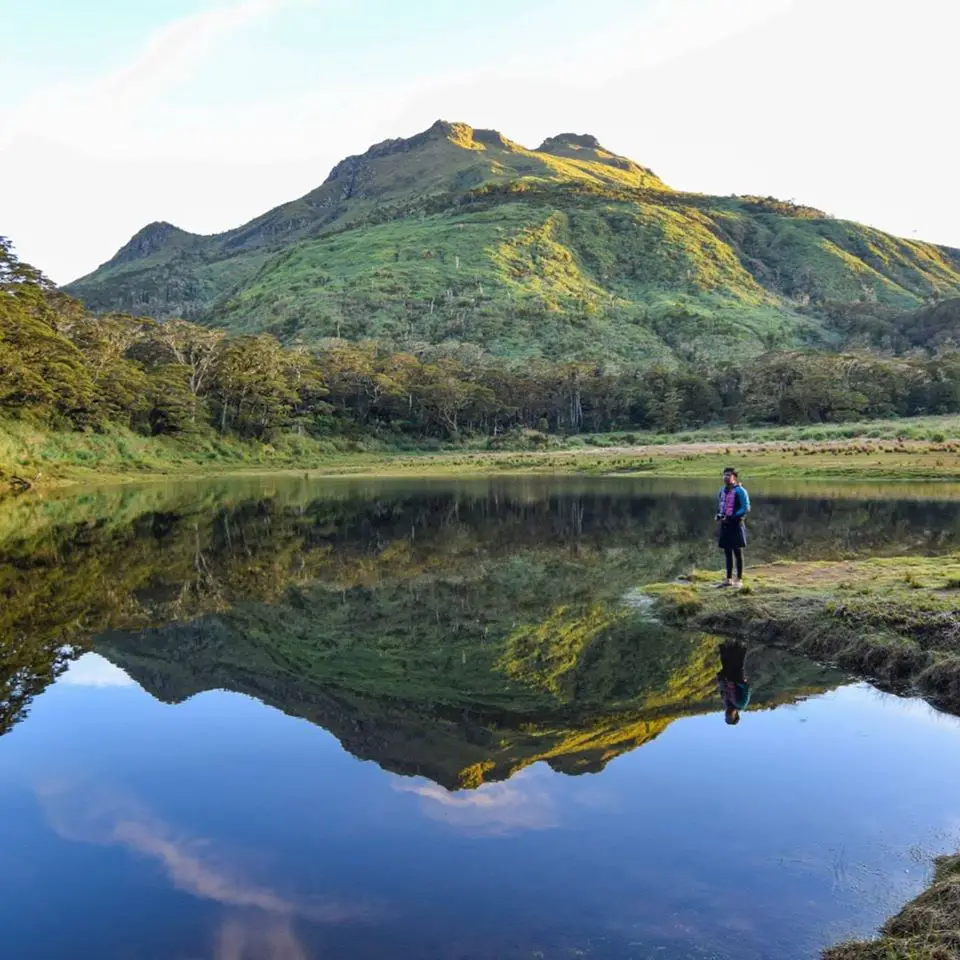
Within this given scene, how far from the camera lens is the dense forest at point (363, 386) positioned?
70.4 metres

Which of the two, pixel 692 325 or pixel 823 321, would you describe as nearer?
pixel 692 325

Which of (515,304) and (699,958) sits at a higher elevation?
(515,304)

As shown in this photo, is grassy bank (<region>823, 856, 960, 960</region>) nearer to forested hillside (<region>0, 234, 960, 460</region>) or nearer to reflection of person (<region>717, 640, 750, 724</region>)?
reflection of person (<region>717, 640, 750, 724</region>)

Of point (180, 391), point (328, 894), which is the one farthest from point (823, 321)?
point (328, 894)

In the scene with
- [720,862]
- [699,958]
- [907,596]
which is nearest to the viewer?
[699,958]

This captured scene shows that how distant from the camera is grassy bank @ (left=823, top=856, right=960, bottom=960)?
570 cm

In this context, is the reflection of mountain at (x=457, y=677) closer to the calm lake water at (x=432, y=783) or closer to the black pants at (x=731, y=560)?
the calm lake water at (x=432, y=783)

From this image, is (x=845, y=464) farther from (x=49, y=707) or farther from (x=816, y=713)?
(x=49, y=707)

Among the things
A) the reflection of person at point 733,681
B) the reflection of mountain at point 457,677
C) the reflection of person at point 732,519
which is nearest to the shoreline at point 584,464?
the reflection of person at point 732,519

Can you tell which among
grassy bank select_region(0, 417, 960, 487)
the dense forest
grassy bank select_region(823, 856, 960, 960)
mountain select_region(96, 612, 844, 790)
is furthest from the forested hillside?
grassy bank select_region(823, 856, 960, 960)

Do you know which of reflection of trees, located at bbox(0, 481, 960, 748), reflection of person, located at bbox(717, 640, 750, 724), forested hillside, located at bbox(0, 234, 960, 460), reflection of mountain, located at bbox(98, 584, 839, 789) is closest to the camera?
reflection of mountain, located at bbox(98, 584, 839, 789)

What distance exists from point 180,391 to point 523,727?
3044 inches

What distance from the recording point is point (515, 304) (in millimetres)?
169000

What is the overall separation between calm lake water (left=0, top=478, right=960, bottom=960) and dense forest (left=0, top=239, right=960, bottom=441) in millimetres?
55900
